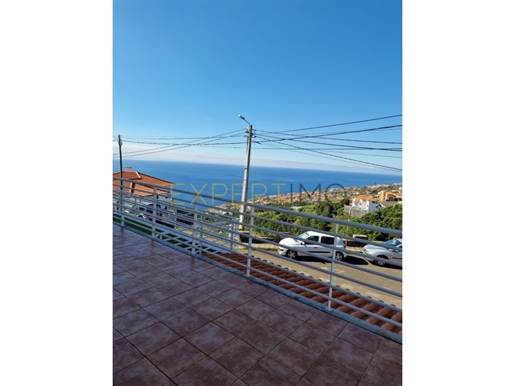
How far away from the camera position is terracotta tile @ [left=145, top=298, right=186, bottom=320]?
221 cm

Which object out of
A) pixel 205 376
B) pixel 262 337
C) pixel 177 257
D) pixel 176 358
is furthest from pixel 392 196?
pixel 177 257

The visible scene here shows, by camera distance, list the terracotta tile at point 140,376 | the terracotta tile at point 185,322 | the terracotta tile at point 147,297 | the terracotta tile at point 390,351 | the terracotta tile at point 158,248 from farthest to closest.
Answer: the terracotta tile at point 158,248
the terracotta tile at point 147,297
the terracotta tile at point 185,322
the terracotta tile at point 390,351
the terracotta tile at point 140,376

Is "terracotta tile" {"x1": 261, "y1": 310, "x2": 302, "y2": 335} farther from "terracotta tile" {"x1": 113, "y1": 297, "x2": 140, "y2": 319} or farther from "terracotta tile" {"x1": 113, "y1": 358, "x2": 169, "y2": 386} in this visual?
"terracotta tile" {"x1": 113, "y1": 297, "x2": 140, "y2": 319}

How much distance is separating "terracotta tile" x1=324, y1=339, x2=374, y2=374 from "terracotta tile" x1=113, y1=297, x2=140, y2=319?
1711mm

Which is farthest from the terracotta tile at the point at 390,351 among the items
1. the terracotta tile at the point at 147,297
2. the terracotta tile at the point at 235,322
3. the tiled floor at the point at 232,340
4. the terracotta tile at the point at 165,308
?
the terracotta tile at the point at 147,297

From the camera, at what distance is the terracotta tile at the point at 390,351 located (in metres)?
1.81

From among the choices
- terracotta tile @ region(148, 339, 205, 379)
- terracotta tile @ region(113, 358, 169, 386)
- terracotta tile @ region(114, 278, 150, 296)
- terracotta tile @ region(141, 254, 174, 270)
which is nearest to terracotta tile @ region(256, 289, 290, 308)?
terracotta tile @ region(148, 339, 205, 379)

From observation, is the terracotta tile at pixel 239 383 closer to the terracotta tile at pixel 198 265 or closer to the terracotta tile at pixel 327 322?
the terracotta tile at pixel 327 322

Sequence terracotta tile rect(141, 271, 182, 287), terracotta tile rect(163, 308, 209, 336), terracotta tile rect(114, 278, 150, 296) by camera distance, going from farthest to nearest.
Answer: terracotta tile rect(141, 271, 182, 287) → terracotta tile rect(114, 278, 150, 296) → terracotta tile rect(163, 308, 209, 336)
